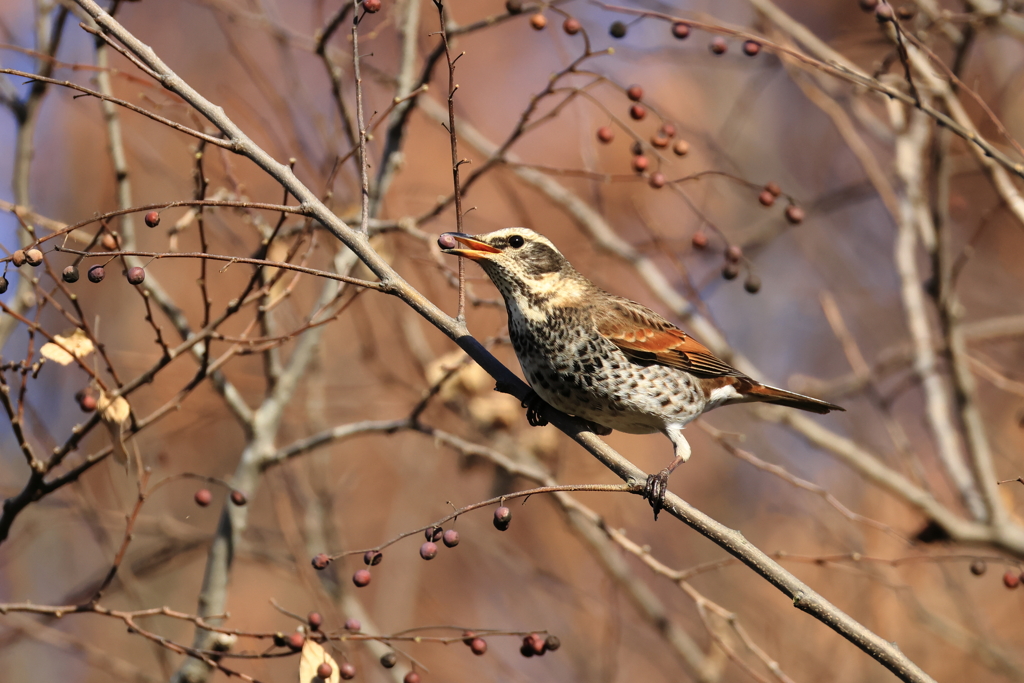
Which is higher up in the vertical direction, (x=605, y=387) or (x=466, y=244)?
(x=466, y=244)

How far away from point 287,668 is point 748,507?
568 cm

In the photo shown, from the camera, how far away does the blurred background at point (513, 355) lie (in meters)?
4.58

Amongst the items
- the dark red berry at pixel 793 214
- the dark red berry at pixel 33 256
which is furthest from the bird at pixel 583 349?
the dark red berry at pixel 33 256

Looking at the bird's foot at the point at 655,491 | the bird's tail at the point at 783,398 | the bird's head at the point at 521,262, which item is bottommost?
the bird's foot at the point at 655,491

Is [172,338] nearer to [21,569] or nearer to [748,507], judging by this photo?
[21,569]

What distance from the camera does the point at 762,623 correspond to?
26.2ft

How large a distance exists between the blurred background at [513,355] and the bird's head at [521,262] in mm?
336

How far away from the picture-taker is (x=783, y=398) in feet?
16.4

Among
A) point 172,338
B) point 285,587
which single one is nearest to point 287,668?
point 285,587

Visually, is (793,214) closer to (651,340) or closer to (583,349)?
(651,340)

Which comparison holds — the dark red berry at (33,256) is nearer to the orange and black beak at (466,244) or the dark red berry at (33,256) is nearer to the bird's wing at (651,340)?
the orange and black beak at (466,244)

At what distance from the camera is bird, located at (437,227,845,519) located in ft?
13.6

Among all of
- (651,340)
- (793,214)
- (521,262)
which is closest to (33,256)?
(521,262)

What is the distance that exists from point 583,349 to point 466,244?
776 mm
